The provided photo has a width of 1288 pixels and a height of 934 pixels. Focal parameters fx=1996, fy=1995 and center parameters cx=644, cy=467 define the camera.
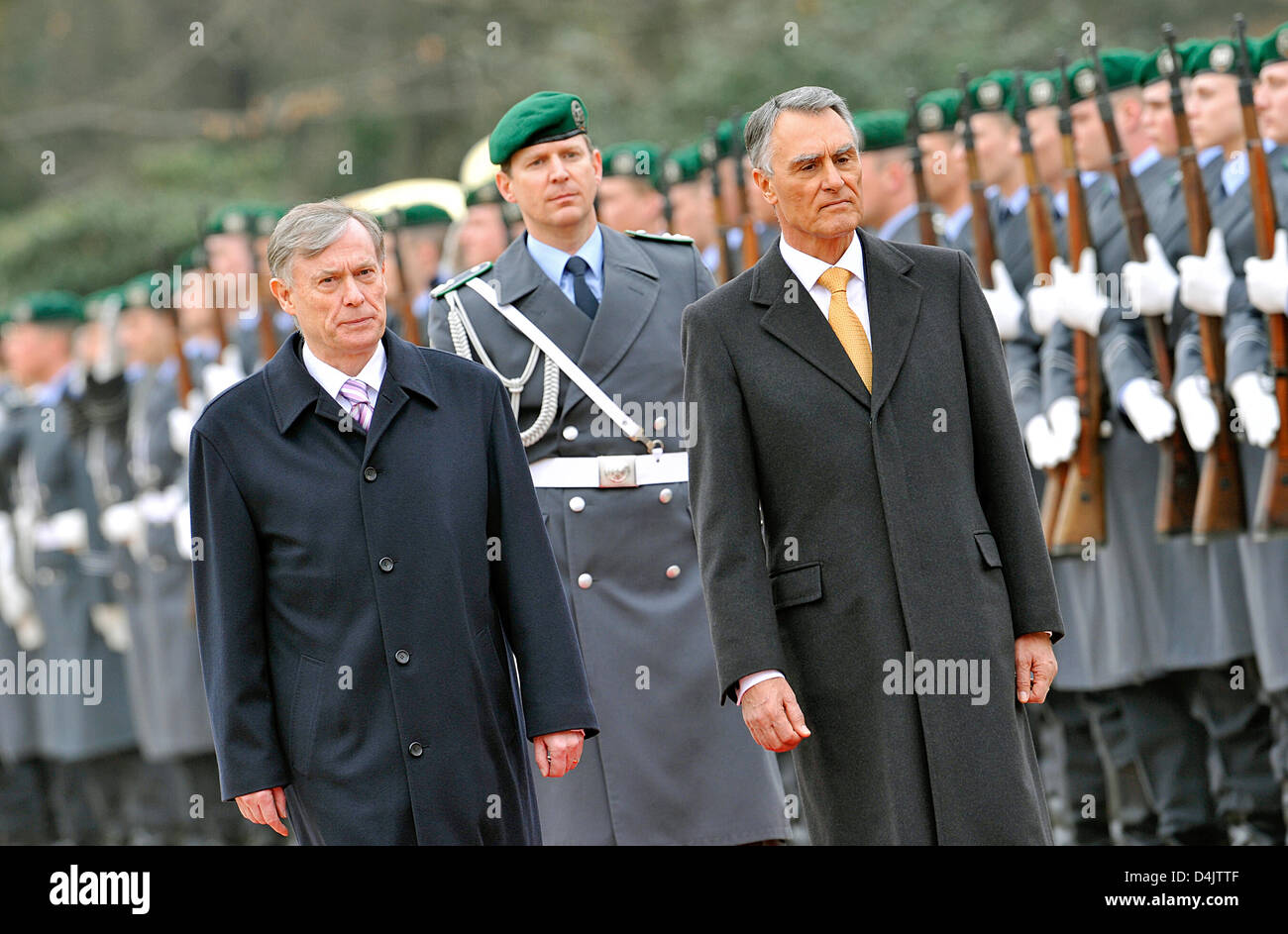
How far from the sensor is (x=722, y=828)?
5.11 metres

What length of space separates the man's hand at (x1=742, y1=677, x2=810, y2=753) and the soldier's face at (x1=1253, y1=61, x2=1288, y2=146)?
126 inches

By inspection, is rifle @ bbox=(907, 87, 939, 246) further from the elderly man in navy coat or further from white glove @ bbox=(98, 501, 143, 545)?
white glove @ bbox=(98, 501, 143, 545)

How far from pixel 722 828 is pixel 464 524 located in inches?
52.4

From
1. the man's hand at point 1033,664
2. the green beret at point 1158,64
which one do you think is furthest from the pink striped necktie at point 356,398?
the green beret at point 1158,64

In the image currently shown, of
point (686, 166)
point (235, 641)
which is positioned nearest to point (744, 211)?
point (686, 166)

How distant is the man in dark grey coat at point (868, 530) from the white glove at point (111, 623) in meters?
6.82

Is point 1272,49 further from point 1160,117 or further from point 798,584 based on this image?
point 798,584

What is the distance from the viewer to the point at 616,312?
5.25m

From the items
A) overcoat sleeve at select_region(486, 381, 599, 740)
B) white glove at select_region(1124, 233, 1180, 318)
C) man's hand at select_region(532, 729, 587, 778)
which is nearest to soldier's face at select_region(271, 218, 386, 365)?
overcoat sleeve at select_region(486, 381, 599, 740)

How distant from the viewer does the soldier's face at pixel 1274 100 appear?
6250mm

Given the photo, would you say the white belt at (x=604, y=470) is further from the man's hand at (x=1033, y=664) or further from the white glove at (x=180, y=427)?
the white glove at (x=180, y=427)

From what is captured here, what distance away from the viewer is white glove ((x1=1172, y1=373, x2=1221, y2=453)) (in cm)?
622
